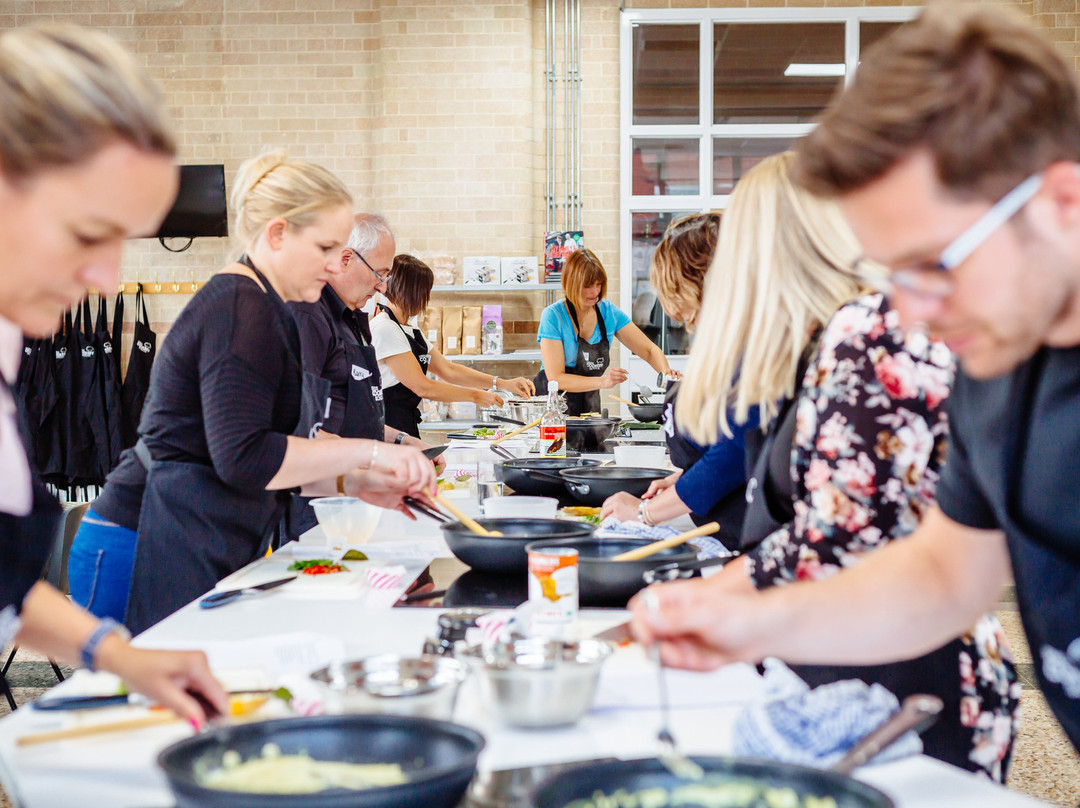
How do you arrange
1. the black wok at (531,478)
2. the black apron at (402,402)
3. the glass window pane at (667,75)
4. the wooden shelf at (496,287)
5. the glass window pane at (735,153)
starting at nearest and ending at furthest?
the black wok at (531,478)
the black apron at (402,402)
the wooden shelf at (496,287)
the glass window pane at (667,75)
the glass window pane at (735,153)

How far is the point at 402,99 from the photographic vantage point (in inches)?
295

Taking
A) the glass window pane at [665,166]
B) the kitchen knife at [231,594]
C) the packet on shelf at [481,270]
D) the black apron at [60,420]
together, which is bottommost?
the black apron at [60,420]

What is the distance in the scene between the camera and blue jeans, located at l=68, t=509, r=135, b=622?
2279 mm

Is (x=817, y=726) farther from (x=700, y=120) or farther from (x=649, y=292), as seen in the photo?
(x=700, y=120)

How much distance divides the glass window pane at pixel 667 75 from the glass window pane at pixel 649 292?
0.73m

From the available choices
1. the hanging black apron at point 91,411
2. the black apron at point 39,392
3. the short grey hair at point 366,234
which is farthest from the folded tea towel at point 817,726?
the black apron at point 39,392

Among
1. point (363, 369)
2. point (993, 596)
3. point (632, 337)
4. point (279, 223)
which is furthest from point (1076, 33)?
point (993, 596)

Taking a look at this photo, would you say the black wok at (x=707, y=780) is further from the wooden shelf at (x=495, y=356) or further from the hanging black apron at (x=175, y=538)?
the wooden shelf at (x=495, y=356)

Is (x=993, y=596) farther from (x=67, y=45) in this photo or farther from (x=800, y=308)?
(x=67, y=45)

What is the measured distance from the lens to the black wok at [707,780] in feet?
2.87

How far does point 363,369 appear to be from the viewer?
325 cm

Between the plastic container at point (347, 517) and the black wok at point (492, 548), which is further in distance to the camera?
the plastic container at point (347, 517)

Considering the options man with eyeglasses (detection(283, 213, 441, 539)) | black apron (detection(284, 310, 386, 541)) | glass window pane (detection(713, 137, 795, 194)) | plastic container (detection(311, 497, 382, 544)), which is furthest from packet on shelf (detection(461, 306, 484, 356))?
plastic container (detection(311, 497, 382, 544))

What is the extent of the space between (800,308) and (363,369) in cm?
185
